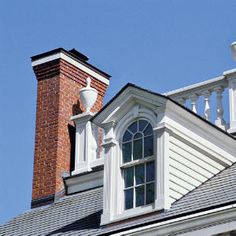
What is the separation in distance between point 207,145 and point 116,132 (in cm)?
158

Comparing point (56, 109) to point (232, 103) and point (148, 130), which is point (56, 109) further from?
point (232, 103)

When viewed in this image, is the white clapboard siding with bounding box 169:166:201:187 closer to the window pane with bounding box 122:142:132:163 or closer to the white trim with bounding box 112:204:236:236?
the window pane with bounding box 122:142:132:163

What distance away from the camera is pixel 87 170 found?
2364cm

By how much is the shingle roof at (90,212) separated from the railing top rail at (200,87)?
5.45 ft

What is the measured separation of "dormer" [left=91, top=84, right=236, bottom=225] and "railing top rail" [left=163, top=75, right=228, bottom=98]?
117cm

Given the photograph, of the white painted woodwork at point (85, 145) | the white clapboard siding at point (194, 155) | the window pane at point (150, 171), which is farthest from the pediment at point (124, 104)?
the white painted woodwork at point (85, 145)

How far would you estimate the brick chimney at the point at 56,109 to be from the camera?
24688mm

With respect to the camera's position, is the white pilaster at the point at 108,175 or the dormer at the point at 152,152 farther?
the white pilaster at the point at 108,175

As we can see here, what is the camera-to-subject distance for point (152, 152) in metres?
20.7

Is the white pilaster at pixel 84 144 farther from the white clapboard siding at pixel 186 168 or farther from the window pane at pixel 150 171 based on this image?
the white clapboard siding at pixel 186 168

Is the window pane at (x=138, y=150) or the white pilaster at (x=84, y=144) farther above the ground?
the white pilaster at (x=84, y=144)

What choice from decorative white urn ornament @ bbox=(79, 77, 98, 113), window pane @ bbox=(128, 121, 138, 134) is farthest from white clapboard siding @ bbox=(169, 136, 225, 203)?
decorative white urn ornament @ bbox=(79, 77, 98, 113)

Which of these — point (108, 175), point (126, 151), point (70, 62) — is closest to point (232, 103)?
point (126, 151)

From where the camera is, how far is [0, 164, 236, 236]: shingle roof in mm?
19406
